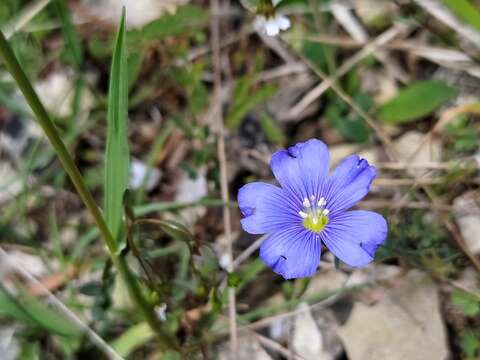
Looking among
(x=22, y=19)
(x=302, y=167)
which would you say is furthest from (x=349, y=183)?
(x=22, y=19)

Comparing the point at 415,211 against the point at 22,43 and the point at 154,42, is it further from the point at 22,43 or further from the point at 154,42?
the point at 22,43

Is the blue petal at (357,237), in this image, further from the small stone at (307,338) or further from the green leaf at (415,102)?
the green leaf at (415,102)

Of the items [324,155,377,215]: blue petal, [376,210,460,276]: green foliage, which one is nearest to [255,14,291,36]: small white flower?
[324,155,377,215]: blue petal

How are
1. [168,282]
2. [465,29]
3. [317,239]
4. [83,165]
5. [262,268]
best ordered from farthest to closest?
1. [83,165]
2. [465,29]
3. [262,268]
4. [168,282]
5. [317,239]

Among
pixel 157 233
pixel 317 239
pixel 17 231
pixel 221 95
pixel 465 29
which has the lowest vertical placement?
pixel 317 239

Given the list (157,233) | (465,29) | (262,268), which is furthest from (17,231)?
(465,29)

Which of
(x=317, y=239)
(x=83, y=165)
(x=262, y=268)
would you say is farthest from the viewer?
(x=83, y=165)

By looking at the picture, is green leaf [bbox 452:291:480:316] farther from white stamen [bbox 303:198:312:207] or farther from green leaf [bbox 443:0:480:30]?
green leaf [bbox 443:0:480:30]
